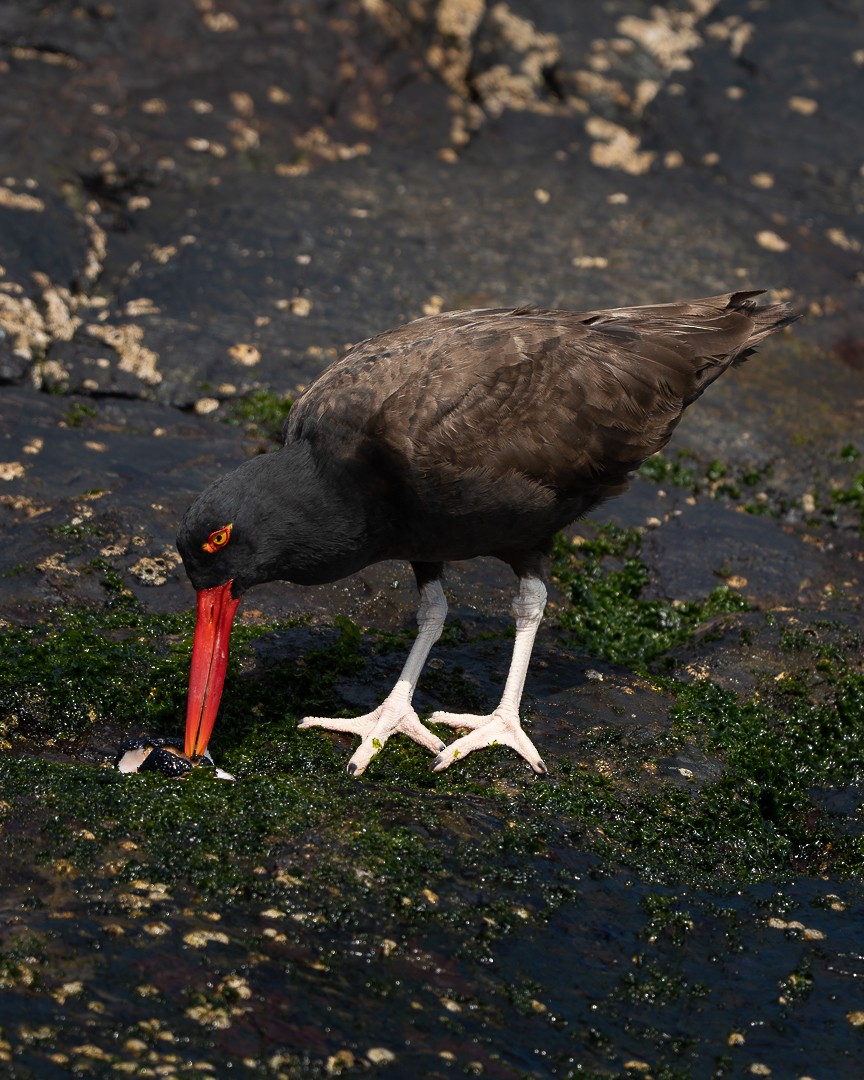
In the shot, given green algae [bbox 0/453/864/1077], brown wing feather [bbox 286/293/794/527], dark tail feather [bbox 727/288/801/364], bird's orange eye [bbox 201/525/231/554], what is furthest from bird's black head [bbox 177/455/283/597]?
dark tail feather [bbox 727/288/801/364]

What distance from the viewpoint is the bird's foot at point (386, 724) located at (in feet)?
17.0

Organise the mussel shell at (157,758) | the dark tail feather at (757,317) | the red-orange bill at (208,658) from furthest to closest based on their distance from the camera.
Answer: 1. the dark tail feather at (757,317)
2. the red-orange bill at (208,658)
3. the mussel shell at (157,758)

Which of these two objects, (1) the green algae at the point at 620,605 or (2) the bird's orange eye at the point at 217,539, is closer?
(2) the bird's orange eye at the point at 217,539

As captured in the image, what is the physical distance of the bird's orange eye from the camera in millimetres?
4863

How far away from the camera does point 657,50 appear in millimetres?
10938

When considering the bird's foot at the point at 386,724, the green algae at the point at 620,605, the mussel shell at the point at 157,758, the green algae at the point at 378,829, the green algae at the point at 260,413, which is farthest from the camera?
the green algae at the point at 260,413

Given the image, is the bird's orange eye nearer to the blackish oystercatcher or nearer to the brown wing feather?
the blackish oystercatcher

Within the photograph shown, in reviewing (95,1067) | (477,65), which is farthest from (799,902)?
(477,65)

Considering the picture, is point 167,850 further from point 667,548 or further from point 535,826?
point 667,548

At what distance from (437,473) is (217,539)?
2.96 ft

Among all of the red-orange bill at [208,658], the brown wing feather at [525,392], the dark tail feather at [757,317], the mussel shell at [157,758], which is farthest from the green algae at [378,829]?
the dark tail feather at [757,317]

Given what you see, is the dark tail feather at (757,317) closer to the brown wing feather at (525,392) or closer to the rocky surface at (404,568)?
the brown wing feather at (525,392)

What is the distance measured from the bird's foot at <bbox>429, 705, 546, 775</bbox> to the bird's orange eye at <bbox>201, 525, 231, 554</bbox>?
3.99ft

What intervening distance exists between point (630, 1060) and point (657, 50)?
9532 millimetres
